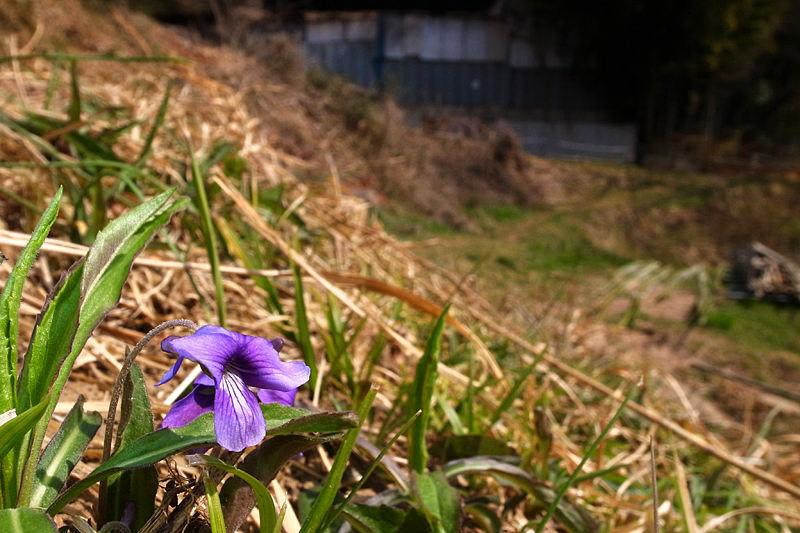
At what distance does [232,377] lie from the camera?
456 mm

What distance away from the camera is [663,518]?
102 cm

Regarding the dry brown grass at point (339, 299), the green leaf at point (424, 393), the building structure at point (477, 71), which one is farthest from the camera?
the building structure at point (477, 71)

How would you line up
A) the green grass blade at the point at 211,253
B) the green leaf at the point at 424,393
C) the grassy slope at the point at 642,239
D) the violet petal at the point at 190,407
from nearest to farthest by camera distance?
the violet petal at the point at 190,407, the green leaf at the point at 424,393, the green grass blade at the point at 211,253, the grassy slope at the point at 642,239

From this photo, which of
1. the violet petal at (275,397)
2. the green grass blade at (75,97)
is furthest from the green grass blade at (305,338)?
the green grass blade at (75,97)

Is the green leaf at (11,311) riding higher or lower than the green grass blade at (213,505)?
higher

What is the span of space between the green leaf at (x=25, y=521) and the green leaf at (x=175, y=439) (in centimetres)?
5

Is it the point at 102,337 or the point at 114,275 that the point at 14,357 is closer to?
the point at 114,275

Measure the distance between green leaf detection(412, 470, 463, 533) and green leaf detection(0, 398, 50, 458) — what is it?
36 cm

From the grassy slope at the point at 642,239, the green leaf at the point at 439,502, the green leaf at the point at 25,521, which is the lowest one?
the grassy slope at the point at 642,239

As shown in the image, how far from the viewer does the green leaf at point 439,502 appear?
0.61m

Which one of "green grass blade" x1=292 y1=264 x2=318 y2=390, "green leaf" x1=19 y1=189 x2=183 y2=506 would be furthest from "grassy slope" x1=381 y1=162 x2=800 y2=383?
"green leaf" x1=19 y1=189 x2=183 y2=506

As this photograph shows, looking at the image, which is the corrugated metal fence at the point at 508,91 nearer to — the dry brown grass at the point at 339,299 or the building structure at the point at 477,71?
Result: the building structure at the point at 477,71

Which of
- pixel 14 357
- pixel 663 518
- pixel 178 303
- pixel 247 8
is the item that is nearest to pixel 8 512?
pixel 14 357

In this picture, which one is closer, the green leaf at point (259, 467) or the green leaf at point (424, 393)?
the green leaf at point (259, 467)
